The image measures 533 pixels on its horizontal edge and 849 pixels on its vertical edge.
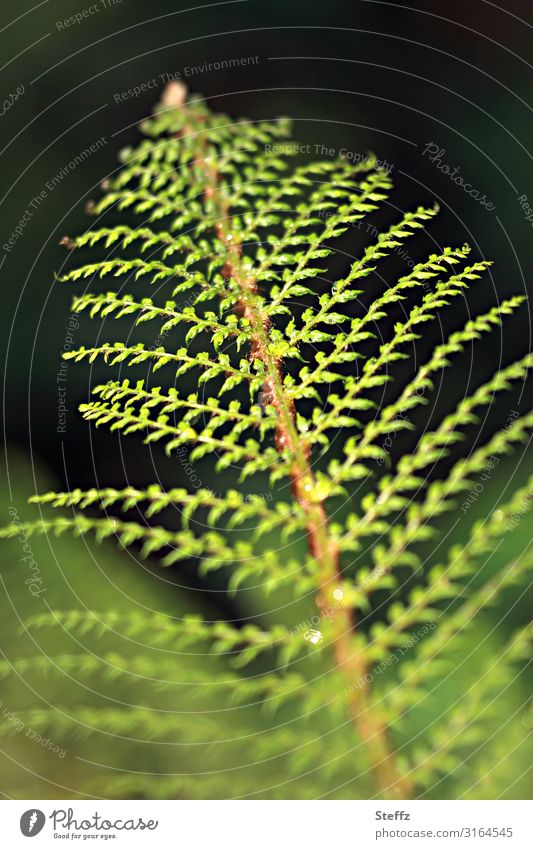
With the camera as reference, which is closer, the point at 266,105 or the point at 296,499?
the point at 296,499

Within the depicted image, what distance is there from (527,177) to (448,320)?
30 cm

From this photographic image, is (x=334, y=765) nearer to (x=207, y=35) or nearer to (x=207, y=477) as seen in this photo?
A: (x=207, y=477)

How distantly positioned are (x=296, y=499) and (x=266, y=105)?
77 cm

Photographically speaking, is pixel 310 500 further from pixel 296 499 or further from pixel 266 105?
pixel 266 105

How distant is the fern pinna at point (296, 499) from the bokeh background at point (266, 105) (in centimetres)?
7

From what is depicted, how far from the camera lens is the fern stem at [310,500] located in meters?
0.39

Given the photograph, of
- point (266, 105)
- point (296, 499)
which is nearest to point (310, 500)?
point (296, 499)

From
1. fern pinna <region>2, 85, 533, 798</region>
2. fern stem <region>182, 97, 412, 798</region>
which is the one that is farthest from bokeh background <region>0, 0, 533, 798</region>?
fern stem <region>182, 97, 412, 798</region>

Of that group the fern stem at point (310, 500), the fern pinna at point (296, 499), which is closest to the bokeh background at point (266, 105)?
the fern pinna at point (296, 499)

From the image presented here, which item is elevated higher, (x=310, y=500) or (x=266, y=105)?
(x=266, y=105)

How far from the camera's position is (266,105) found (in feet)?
3.35

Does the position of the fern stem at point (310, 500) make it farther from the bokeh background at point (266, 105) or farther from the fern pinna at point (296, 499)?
the bokeh background at point (266, 105)

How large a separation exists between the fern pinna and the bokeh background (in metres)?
0.07

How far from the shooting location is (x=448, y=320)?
2.80 feet
